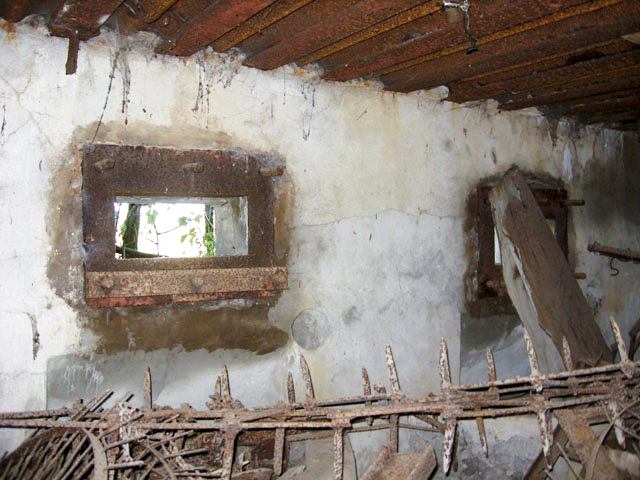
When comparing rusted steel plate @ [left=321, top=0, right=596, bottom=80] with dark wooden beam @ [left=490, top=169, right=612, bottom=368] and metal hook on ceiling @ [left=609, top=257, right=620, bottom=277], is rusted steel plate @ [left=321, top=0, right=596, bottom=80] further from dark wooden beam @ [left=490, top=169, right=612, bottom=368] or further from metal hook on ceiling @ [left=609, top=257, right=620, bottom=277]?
metal hook on ceiling @ [left=609, top=257, right=620, bottom=277]

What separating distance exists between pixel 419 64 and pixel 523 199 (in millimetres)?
1514

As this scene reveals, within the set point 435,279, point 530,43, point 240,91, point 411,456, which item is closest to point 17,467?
point 411,456

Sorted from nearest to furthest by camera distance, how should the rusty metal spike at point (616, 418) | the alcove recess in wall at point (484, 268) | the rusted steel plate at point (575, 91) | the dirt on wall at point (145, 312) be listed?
the dirt on wall at point (145, 312) → the rusty metal spike at point (616, 418) → the rusted steel plate at point (575, 91) → the alcove recess in wall at point (484, 268)

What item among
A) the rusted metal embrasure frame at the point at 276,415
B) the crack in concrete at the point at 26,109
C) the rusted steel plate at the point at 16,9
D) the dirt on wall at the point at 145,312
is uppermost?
the rusted steel plate at the point at 16,9

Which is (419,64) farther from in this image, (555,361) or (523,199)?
(555,361)

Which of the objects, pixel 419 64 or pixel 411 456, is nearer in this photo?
pixel 411 456

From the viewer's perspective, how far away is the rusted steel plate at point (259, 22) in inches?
99.4

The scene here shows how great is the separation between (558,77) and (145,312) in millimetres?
2808

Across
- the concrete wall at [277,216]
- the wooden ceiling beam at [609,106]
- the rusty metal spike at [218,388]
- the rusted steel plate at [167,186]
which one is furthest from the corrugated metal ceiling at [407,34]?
the rusty metal spike at [218,388]

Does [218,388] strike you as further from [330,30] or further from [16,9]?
[16,9]

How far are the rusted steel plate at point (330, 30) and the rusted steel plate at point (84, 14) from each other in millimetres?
847

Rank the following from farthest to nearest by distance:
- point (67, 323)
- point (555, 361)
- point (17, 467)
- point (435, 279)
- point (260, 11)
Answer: point (435, 279) < point (555, 361) < point (67, 323) < point (260, 11) < point (17, 467)

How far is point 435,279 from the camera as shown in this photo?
13.5ft

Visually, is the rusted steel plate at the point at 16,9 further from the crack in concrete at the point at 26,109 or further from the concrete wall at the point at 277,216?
the crack in concrete at the point at 26,109
